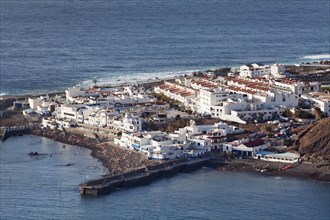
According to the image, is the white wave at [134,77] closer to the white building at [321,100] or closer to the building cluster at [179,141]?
the white building at [321,100]

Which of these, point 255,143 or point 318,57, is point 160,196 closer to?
point 255,143

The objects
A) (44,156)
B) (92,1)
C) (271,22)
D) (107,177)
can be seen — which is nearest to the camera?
(107,177)

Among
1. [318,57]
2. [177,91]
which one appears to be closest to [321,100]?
[177,91]

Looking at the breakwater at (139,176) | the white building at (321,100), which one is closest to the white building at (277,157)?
the breakwater at (139,176)

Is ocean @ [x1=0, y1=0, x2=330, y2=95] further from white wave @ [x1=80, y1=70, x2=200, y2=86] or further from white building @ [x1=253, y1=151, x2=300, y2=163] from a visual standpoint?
white building @ [x1=253, y1=151, x2=300, y2=163]

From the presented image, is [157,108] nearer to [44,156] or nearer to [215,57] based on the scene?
[44,156]

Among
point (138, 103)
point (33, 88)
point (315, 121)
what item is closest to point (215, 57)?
point (33, 88)
